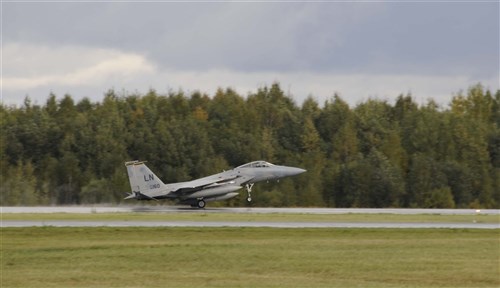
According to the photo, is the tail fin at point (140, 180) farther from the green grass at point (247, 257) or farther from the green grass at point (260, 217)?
the green grass at point (247, 257)

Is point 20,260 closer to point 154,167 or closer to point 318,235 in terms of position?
point 318,235

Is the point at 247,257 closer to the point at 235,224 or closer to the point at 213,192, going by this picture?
the point at 235,224

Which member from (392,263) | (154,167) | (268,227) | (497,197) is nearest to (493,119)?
(497,197)

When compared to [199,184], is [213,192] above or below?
below

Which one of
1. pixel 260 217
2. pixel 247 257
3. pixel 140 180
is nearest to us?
pixel 247 257

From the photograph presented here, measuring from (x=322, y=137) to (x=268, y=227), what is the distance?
149 ft

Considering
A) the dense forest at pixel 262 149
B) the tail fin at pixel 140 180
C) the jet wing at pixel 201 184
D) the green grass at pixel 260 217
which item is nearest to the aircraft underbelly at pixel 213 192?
the jet wing at pixel 201 184

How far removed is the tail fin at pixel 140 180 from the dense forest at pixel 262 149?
10040 millimetres

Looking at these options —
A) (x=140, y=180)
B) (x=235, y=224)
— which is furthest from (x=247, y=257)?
(x=140, y=180)

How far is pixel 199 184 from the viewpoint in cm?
4869

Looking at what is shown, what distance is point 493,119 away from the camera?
8788 centimetres

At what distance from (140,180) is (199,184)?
3.33m

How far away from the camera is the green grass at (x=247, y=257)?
20422 millimetres

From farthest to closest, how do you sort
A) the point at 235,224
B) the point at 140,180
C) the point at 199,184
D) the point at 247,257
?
the point at 199,184
the point at 140,180
the point at 235,224
the point at 247,257
